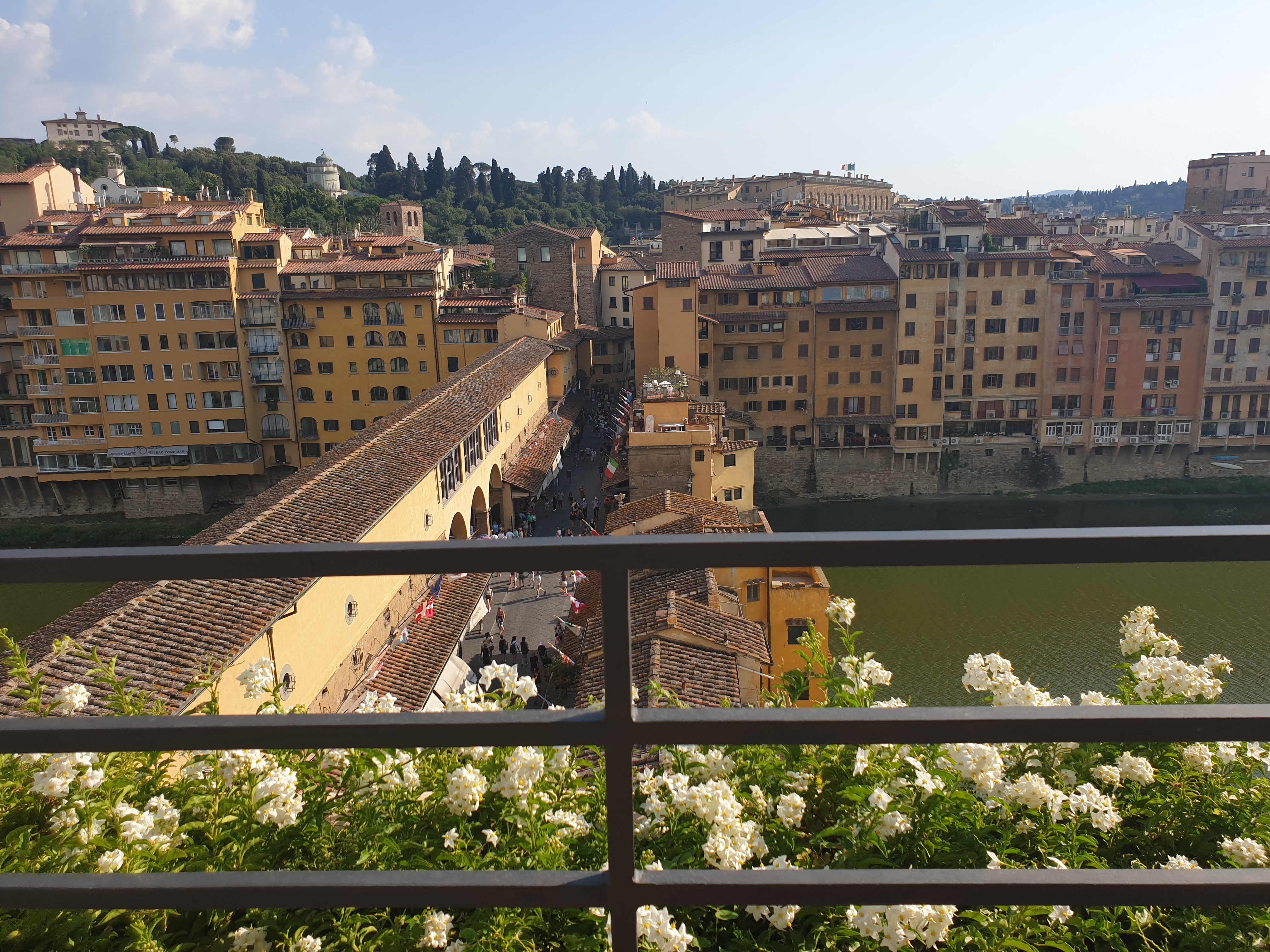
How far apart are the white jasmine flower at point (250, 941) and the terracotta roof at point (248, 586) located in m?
0.88

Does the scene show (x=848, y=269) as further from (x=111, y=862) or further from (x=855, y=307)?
(x=111, y=862)

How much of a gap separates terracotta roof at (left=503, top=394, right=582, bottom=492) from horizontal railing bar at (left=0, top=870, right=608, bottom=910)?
72.2ft

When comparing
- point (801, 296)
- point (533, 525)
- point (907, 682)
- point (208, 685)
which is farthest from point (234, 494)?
point (208, 685)

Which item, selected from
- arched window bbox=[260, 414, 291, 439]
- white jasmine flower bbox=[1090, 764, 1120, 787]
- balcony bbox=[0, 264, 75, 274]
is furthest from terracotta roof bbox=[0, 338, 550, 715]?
balcony bbox=[0, 264, 75, 274]

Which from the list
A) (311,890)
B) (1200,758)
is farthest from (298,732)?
(1200,758)

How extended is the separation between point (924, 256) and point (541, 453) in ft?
53.5

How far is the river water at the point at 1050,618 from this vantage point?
19.6m

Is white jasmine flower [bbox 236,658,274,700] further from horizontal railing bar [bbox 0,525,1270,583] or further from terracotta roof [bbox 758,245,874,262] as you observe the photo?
terracotta roof [bbox 758,245,874,262]

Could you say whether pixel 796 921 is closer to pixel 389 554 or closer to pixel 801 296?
pixel 389 554

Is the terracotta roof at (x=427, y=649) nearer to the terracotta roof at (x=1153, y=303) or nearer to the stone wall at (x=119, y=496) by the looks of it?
the stone wall at (x=119, y=496)

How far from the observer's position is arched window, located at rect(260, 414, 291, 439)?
35125 millimetres

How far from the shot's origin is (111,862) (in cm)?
181

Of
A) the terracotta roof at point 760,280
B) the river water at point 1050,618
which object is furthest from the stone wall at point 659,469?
the terracotta roof at point 760,280

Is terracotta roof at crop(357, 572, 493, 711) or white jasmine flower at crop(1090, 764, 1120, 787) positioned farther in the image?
terracotta roof at crop(357, 572, 493, 711)
